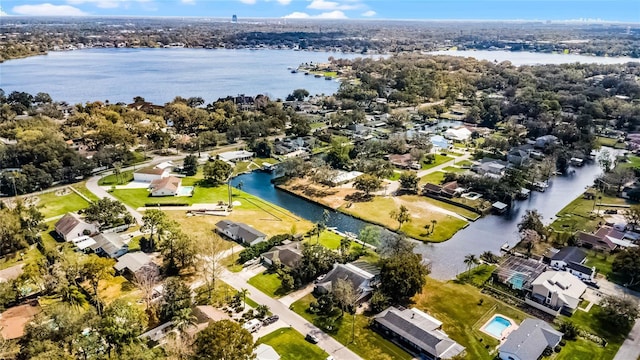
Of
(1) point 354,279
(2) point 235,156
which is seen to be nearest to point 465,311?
(1) point 354,279

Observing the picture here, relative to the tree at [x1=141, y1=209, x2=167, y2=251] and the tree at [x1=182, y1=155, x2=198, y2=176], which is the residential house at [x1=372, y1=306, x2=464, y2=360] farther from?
the tree at [x1=182, y1=155, x2=198, y2=176]

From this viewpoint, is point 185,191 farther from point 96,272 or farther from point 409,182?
point 409,182

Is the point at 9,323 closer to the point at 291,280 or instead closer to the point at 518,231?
the point at 291,280

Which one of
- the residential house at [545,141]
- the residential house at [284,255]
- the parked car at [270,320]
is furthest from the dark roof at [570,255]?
the residential house at [545,141]

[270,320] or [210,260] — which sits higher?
[210,260]

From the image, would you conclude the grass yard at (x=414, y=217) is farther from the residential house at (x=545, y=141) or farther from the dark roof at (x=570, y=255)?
the residential house at (x=545, y=141)

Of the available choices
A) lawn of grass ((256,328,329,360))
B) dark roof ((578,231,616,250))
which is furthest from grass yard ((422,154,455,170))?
lawn of grass ((256,328,329,360))
